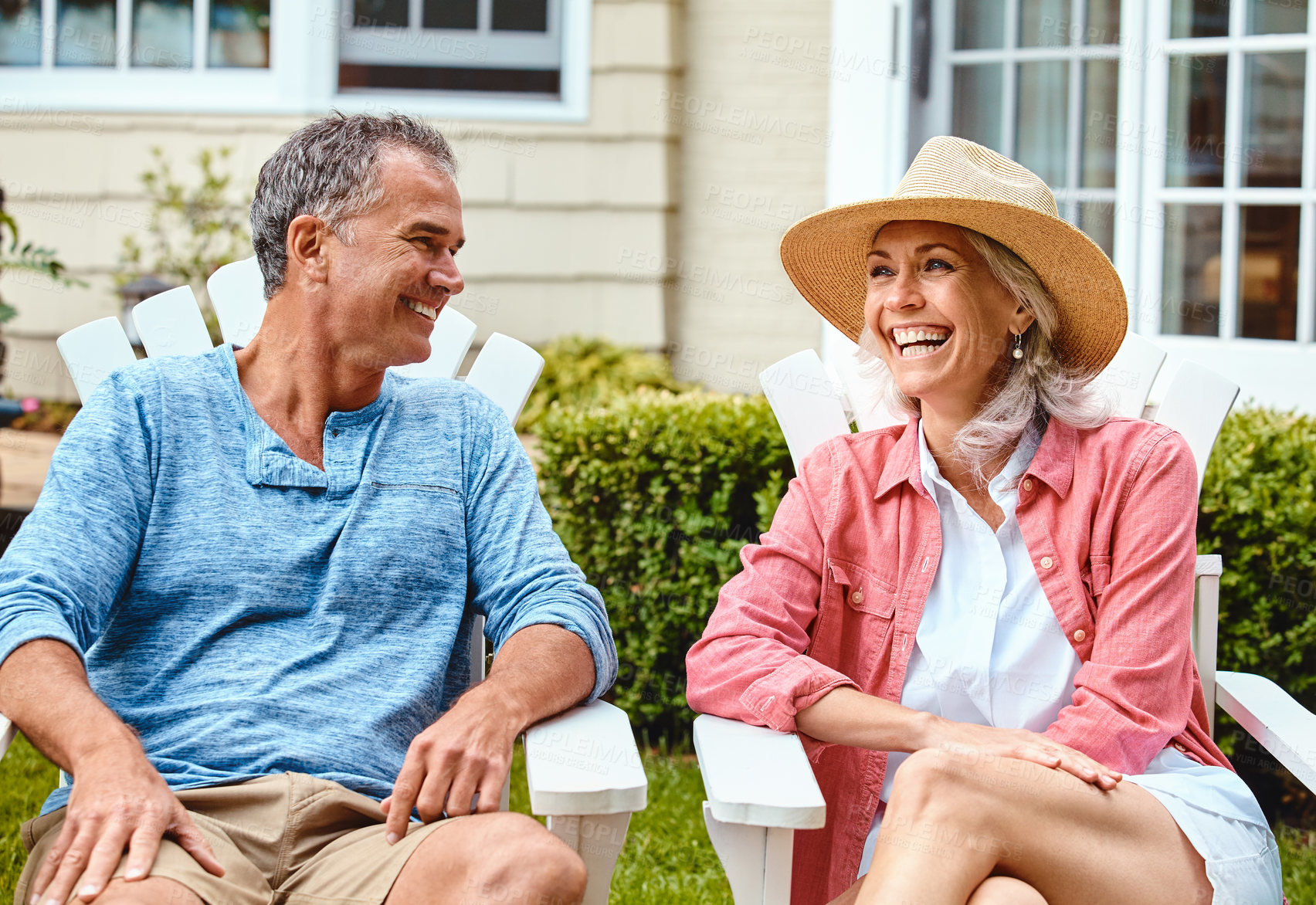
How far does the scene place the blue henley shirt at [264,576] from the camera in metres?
1.82

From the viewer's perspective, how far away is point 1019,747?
1727 millimetres

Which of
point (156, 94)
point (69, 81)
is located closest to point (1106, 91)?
point (156, 94)

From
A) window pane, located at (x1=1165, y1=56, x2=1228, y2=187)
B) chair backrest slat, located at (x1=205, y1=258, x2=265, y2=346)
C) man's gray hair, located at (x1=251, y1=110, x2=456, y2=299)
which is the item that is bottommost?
chair backrest slat, located at (x1=205, y1=258, x2=265, y2=346)

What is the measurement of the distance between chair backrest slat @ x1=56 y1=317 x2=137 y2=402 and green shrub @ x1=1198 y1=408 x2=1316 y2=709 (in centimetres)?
246

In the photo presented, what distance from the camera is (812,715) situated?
1.82m

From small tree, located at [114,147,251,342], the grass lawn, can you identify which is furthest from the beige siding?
the grass lawn

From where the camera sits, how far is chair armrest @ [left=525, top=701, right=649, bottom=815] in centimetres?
153

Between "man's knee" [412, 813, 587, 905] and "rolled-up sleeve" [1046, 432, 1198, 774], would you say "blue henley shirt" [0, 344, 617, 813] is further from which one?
"rolled-up sleeve" [1046, 432, 1198, 774]

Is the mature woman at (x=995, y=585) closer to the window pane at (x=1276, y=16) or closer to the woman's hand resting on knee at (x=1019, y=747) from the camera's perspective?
the woman's hand resting on knee at (x=1019, y=747)

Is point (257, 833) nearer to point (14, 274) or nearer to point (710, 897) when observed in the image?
point (710, 897)

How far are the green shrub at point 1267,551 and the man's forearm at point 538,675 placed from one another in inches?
68.9

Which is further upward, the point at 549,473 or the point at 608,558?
the point at 549,473

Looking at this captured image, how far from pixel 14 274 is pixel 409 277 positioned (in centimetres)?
483

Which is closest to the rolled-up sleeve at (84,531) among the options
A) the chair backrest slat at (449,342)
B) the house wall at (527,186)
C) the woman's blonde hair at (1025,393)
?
the chair backrest slat at (449,342)
